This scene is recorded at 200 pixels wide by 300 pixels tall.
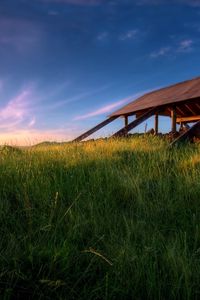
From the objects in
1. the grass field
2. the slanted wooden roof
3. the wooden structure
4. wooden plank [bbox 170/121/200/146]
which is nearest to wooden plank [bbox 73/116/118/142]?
the wooden structure

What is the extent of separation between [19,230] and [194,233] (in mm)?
1789

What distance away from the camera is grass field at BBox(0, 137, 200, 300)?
2.28 m

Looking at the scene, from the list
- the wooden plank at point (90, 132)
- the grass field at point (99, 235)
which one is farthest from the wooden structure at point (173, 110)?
the grass field at point (99, 235)

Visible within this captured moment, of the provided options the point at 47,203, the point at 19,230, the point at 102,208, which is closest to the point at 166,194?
the point at 102,208

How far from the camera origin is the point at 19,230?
10.5 ft

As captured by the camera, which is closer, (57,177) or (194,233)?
(194,233)

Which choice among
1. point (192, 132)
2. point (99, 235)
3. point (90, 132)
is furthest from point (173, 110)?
point (99, 235)

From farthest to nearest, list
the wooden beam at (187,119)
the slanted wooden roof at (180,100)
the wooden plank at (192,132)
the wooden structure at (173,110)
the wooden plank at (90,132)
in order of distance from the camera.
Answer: the wooden beam at (187,119)
the wooden plank at (90,132)
the slanted wooden roof at (180,100)
the wooden structure at (173,110)
the wooden plank at (192,132)

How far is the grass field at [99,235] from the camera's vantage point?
2283 mm

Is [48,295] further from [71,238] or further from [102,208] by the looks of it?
[102,208]

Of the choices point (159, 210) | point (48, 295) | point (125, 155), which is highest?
point (125, 155)

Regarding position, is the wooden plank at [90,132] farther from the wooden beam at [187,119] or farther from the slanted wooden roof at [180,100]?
the wooden beam at [187,119]

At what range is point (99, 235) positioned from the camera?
303cm

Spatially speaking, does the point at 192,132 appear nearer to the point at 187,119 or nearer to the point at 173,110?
the point at 173,110
